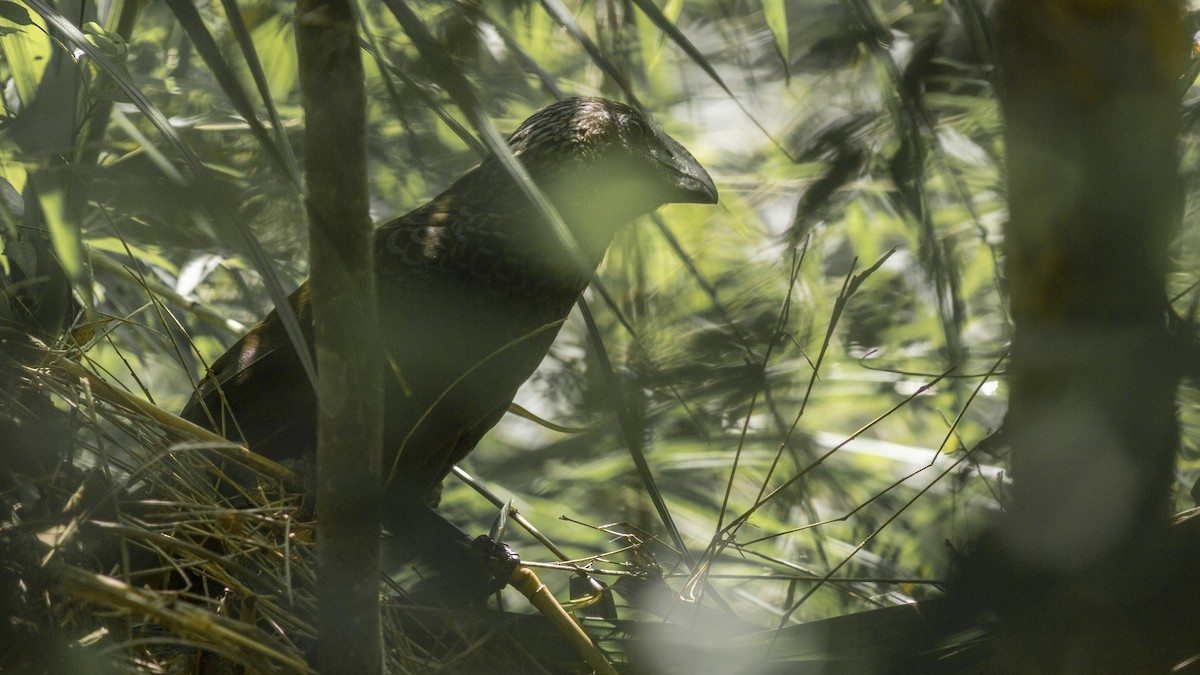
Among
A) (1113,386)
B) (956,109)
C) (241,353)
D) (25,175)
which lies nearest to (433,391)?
(241,353)

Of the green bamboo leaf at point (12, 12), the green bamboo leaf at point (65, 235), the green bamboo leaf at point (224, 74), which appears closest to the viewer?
the green bamboo leaf at point (224, 74)

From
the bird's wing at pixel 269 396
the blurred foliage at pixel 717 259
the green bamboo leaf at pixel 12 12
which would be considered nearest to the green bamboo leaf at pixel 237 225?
the green bamboo leaf at pixel 12 12

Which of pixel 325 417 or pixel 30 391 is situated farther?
pixel 30 391

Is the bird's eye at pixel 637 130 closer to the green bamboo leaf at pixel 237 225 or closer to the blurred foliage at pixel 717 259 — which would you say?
the blurred foliage at pixel 717 259

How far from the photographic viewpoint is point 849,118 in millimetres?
2732

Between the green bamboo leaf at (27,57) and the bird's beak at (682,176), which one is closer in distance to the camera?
the green bamboo leaf at (27,57)

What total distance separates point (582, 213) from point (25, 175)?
1.10m

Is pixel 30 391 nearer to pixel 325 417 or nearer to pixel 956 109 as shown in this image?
pixel 325 417

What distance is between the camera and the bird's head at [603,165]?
2.04 meters

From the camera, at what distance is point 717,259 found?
11.6 feet

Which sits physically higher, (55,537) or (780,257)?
(780,257)

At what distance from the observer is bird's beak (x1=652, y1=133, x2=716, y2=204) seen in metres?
2.13

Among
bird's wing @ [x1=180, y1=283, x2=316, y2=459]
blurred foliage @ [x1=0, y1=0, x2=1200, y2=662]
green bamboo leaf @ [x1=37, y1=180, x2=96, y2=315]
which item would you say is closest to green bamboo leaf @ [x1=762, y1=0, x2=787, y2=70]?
blurred foliage @ [x1=0, y1=0, x2=1200, y2=662]

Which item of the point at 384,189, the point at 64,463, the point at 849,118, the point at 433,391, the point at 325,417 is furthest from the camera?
the point at 384,189
